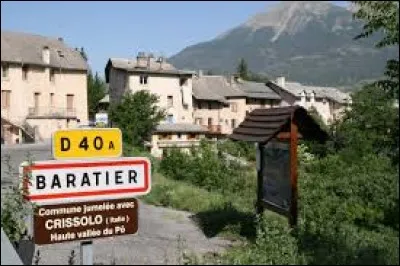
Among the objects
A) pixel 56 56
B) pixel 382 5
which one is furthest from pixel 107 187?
pixel 56 56

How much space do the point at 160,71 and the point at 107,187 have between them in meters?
57.5

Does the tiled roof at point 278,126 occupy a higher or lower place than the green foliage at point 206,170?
higher

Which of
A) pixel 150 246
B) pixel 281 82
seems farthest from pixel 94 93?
pixel 150 246

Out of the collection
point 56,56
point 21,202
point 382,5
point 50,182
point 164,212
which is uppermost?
point 56,56

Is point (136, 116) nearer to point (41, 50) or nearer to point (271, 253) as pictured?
point (41, 50)

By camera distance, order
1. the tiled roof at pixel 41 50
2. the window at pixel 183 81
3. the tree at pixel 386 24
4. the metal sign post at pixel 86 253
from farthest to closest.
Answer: the window at pixel 183 81 → the tiled roof at pixel 41 50 → the tree at pixel 386 24 → the metal sign post at pixel 86 253

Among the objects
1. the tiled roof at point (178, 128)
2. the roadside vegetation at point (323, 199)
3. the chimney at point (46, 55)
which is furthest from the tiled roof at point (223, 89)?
the roadside vegetation at point (323, 199)

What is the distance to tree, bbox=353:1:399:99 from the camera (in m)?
8.20

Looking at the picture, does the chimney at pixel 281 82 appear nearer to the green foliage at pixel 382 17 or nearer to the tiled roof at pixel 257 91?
the tiled roof at pixel 257 91

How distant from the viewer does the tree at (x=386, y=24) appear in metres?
8.20

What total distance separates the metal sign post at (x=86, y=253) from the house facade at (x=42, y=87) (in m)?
47.8

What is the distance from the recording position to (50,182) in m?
4.43

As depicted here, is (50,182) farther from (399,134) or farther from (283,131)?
(283,131)

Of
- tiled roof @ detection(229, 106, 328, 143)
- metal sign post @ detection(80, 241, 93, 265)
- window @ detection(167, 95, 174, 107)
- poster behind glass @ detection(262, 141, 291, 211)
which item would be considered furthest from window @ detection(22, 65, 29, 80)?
metal sign post @ detection(80, 241, 93, 265)
